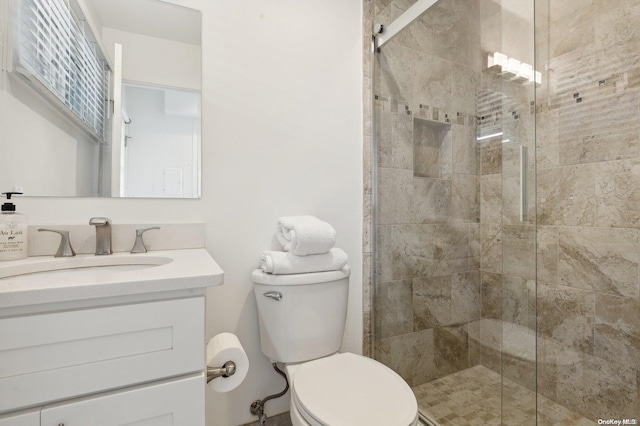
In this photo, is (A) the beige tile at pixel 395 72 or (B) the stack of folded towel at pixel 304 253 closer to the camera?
(B) the stack of folded towel at pixel 304 253

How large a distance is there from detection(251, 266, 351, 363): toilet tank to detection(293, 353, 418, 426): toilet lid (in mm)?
87

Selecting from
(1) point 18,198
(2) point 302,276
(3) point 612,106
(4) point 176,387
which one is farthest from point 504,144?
(1) point 18,198

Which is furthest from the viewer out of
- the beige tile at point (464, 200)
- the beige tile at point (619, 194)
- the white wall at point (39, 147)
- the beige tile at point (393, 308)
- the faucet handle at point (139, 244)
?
the beige tile at point (393, 308)

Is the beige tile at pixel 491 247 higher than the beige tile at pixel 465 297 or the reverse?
Answer: higher

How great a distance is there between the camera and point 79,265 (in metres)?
0.95

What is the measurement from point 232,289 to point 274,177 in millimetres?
486

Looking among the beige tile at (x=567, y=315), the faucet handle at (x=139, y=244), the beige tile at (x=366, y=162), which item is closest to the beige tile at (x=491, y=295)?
the beige tile at (x=567, y=315)

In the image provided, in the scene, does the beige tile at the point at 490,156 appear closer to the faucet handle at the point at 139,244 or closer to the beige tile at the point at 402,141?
the beige tile at the point at 402,141

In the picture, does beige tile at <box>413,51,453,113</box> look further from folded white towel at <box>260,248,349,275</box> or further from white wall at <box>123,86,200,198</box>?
white wall at <box>123,86,200,198</box>

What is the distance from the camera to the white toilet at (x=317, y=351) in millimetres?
868

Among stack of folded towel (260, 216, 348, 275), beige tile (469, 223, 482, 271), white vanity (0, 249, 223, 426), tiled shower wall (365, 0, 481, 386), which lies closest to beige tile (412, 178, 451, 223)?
tiled shower wall (365, 0, 481, 386)

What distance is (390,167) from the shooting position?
1.50m

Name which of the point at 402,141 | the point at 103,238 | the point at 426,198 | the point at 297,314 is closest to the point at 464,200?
the point at 426,198

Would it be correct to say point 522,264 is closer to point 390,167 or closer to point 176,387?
point 390,167
